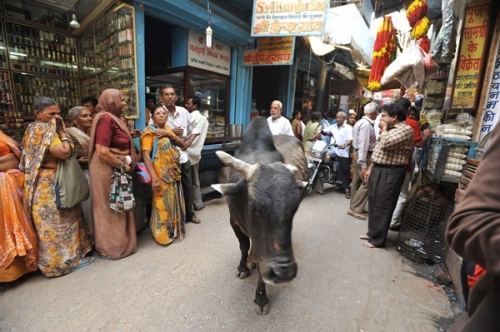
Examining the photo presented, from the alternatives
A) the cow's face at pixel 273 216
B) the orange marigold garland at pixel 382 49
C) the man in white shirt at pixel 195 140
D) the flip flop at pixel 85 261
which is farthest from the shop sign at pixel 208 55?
the cow's face at pixel 273 216

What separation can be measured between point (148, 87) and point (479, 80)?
270 inches

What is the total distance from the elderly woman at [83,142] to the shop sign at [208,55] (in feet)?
9.83

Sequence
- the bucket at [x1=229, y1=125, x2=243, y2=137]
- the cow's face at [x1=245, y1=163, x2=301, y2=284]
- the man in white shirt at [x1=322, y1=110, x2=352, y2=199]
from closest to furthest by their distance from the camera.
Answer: the cow's face at [x1=245, y1=163, x2=301, y2=284]
the man in white shirt at [x1=322, y1=110, x2=352, y2=199]
the bucket at [x1=229, y1=125, x2=243, y2=137]

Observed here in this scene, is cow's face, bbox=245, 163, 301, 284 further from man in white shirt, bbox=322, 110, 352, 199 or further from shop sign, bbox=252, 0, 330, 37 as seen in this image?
man in white shirt, bbox=322, 110, 352, 199

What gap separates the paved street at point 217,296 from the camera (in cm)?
232

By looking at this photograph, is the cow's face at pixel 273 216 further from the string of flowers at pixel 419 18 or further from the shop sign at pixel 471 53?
the string of flowers at pixel 419 18

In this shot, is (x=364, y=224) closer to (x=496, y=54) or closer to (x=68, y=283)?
(x=496, y=54)

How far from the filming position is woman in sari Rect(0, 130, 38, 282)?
2.55 m

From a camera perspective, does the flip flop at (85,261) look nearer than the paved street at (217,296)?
No

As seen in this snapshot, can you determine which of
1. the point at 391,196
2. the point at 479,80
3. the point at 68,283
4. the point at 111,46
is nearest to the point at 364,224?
the point at 391,196

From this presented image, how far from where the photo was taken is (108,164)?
3084 mm

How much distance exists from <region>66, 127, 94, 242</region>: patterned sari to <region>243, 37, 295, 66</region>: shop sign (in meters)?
4.56

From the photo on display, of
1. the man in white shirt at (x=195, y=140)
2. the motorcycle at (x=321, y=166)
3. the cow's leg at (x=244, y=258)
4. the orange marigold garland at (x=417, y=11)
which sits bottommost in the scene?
the cow's leg at (x=244, y=258)

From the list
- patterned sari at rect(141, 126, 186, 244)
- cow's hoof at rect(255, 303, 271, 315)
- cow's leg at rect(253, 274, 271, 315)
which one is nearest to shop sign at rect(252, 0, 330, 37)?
patterned sari at rect(141, 126, 186, 244)
